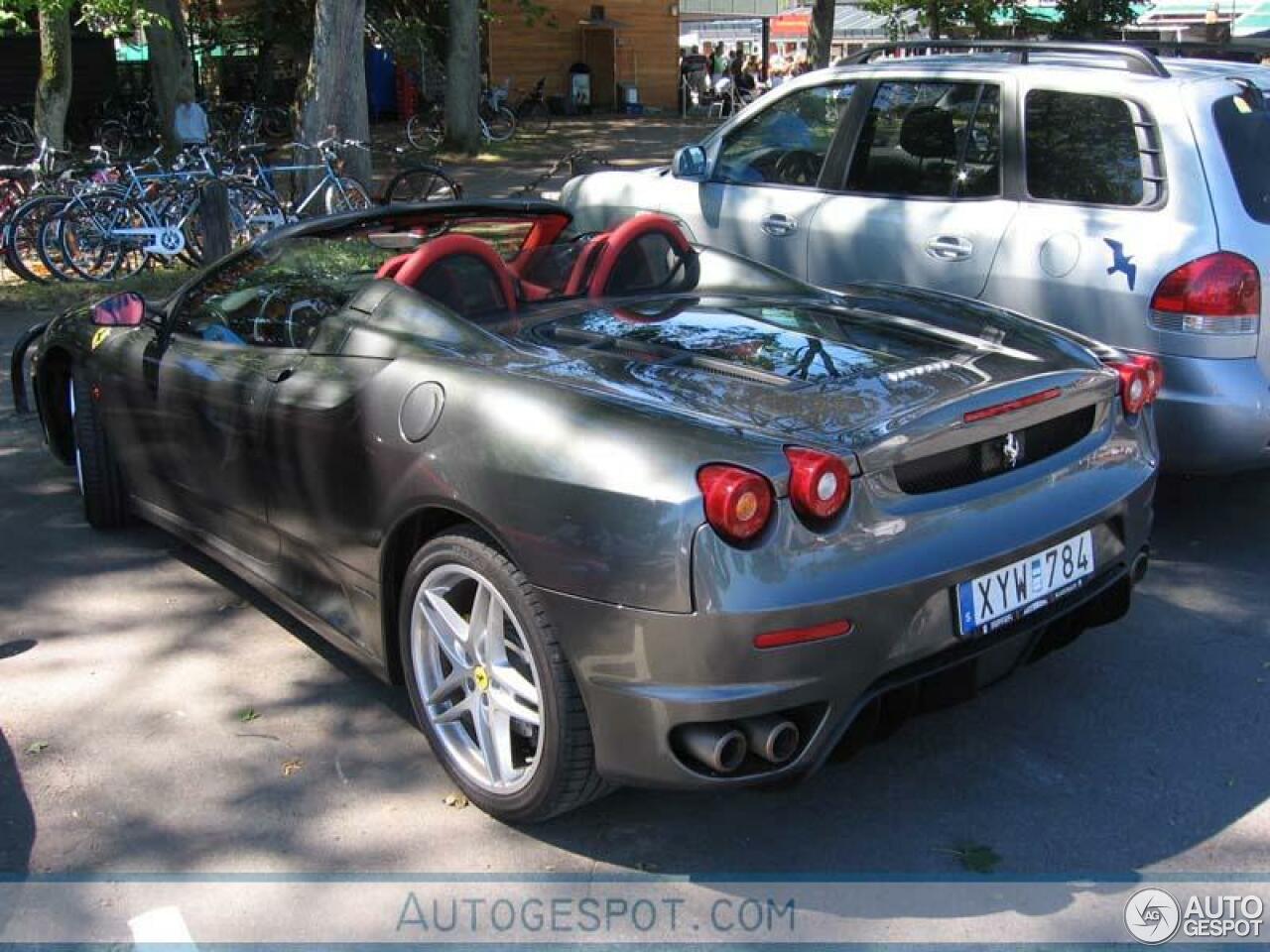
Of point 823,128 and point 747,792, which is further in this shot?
point 823,128

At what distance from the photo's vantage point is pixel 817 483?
9.53ft

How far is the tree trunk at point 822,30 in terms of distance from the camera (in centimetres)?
2298

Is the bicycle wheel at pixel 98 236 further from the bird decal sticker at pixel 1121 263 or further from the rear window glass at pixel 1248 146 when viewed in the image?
the rear window glass at pixel 1248 146

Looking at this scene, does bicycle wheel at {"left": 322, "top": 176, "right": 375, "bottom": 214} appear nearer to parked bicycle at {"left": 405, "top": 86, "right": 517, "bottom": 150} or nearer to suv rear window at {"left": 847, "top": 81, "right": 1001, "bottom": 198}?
suv rear window at {"left": 847, "top": 81, "right": 1001, "bottom": 198}

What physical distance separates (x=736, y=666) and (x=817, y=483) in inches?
16.8

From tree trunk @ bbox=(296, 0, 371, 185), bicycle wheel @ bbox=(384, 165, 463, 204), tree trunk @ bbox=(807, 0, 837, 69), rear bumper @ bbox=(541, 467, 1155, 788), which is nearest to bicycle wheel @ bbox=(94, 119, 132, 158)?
bicycle wheel @ bbox=(384, 165, 463, 204)

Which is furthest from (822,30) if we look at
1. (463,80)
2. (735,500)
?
(735,500)

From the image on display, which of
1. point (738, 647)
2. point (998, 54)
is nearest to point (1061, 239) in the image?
point (998, 54)

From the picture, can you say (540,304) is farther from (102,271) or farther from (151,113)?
(151,113)

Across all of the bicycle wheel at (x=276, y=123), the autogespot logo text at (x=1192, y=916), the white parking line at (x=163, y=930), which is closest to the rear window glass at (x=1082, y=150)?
the autogespot logo text at (x=1192, y=916)

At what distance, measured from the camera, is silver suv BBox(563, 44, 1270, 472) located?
4.89 m

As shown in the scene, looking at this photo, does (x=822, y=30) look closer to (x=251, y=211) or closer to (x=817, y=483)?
(x=251, y=211)

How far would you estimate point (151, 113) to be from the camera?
26562 mm

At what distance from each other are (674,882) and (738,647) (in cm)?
70
